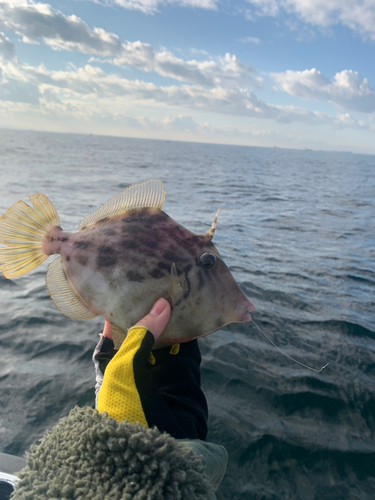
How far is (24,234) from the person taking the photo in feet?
8.25

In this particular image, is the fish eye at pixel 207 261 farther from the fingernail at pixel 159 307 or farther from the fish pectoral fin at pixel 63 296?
the fish pectoral fin at pixel 63 296

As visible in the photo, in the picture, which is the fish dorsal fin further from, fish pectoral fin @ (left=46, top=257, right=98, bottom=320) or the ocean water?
the ocean water

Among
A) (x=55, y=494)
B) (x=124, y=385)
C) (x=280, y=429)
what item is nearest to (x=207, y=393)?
(x=280, y=429)

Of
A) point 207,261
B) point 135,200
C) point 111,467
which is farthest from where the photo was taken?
point 135,200

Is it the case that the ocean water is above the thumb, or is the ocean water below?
below

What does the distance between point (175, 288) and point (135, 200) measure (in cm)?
78

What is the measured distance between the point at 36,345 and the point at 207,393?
2568 millimetres

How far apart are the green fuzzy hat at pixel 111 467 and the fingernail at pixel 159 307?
2.12 feet

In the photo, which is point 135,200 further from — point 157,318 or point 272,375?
point 272,375

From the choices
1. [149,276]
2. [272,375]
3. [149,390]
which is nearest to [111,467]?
[149,390]

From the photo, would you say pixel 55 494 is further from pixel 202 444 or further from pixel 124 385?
pixel 202 444

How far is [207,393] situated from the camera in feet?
13.4

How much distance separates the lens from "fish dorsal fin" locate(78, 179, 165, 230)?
2.43 m

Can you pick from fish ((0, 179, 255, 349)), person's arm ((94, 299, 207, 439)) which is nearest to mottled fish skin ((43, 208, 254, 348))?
fish ((0, 179, 255, 349))
